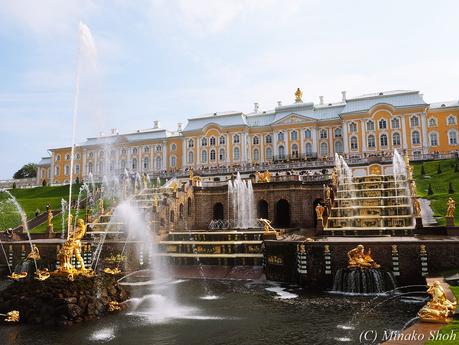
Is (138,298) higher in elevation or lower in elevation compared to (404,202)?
lower

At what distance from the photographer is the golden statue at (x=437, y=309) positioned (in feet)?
32.6

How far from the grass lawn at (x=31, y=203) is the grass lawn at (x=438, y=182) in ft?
110

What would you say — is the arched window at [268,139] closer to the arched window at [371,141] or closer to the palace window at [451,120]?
the arched window at [371,141]

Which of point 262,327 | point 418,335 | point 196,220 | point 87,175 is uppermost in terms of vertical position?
point 87,175

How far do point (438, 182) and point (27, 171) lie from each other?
9691cm

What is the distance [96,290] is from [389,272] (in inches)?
507

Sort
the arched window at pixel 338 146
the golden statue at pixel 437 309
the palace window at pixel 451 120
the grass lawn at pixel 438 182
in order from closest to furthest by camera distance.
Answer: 1. the golden statue at pixel 437 309
2. the grass lawn at pixel 438 182
3. the palace window at pixel 451 120
4. the arched window at pixel 338 146

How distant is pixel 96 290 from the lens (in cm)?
1570

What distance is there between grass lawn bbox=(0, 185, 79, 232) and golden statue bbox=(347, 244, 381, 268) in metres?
29.6

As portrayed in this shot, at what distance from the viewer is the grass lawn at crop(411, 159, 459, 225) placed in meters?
32.0

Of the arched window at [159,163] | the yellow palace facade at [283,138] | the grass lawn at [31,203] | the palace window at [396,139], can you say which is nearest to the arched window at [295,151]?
the yellow palace facade at [283,138]

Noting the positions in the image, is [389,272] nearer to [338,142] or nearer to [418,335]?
[418,335]

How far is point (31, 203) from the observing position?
54281mm

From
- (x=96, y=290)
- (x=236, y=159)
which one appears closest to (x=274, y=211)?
(x=96, y=290)
